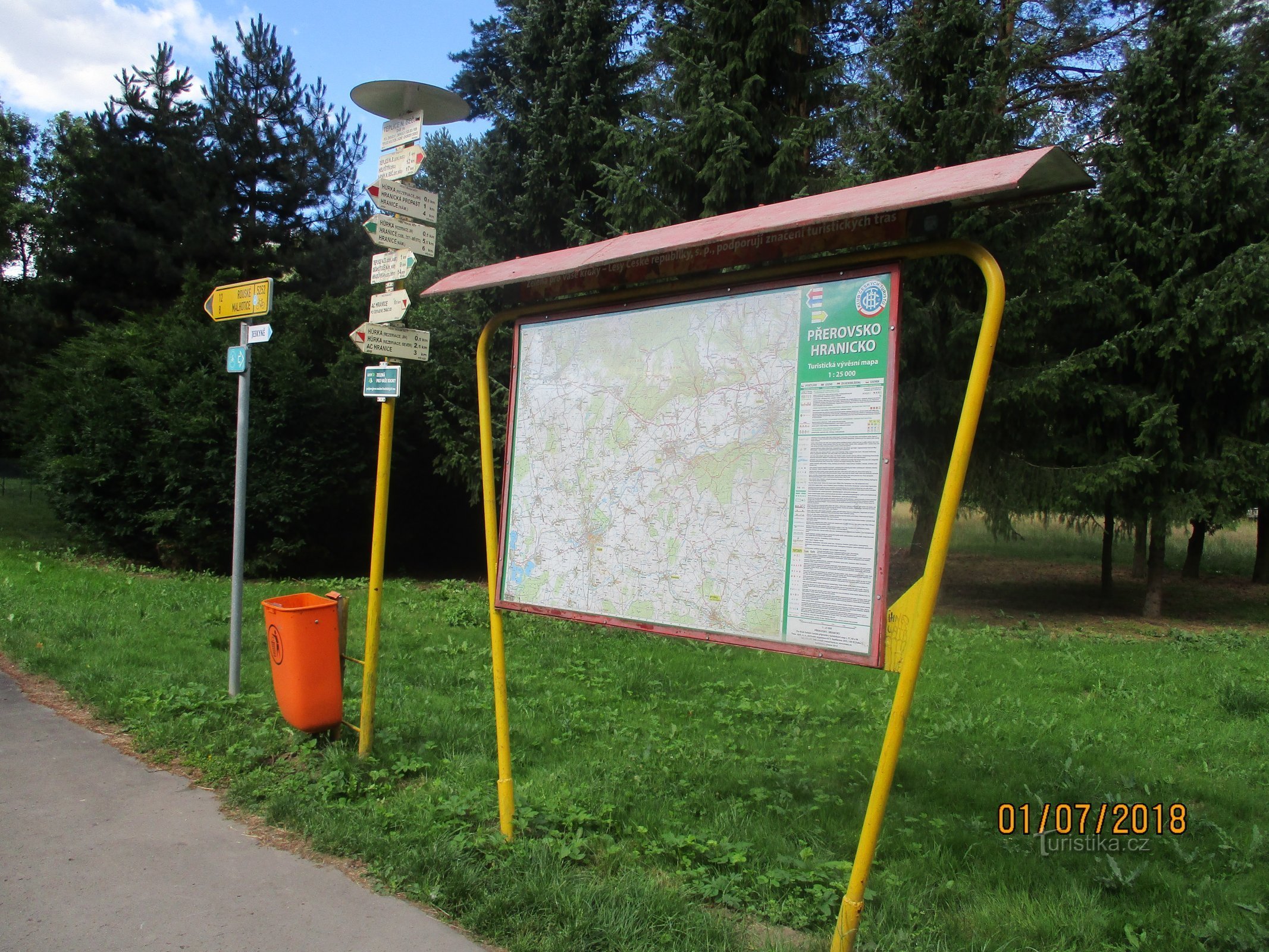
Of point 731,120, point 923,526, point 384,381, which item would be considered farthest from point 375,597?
point 923,526

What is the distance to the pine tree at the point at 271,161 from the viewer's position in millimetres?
18875

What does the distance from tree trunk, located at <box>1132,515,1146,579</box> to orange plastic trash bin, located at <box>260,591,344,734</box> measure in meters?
10.9

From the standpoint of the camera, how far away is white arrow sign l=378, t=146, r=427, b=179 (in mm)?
4934

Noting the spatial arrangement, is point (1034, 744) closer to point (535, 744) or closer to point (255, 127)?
point (535, 744)

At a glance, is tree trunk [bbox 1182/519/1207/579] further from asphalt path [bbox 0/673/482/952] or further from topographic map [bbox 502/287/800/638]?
asphalt path [bbox 0/673/482/952]

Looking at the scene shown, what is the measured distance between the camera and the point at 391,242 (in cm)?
494

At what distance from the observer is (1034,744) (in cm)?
567

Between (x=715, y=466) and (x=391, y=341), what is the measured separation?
2229mm

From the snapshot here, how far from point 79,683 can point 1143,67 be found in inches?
558

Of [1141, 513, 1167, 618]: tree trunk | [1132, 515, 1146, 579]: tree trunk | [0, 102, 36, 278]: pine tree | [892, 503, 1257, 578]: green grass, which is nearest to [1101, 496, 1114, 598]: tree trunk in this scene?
[1132, 515, 1146, 579]: tree trunk

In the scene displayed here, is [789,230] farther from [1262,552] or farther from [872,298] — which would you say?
[1262,552]

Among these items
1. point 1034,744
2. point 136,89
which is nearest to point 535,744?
point 1034,744

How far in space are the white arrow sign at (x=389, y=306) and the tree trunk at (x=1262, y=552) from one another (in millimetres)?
18511
